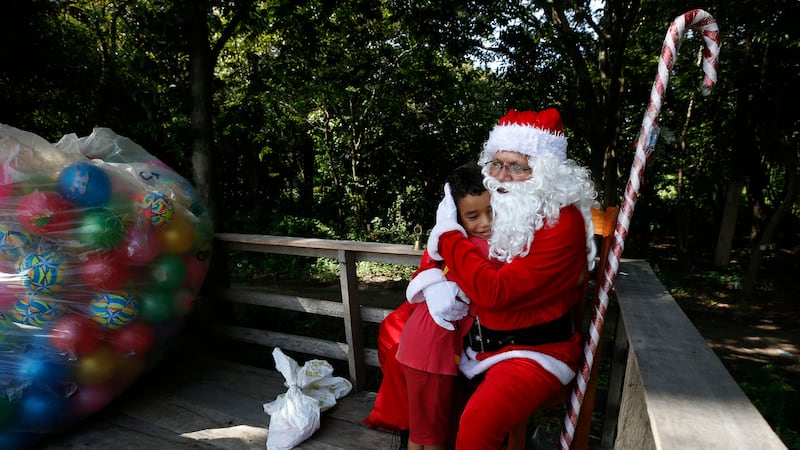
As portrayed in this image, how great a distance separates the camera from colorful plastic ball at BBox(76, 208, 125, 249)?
7.14 feet

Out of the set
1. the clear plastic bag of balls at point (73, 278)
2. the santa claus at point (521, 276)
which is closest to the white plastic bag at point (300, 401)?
the clear plastic bag of balls at point (73, 278)

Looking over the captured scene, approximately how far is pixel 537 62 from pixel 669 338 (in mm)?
6314

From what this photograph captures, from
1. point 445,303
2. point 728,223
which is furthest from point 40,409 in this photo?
point 728,223

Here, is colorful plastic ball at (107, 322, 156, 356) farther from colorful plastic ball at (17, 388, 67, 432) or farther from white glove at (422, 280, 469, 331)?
white glove at (422, 280, 469, 331)

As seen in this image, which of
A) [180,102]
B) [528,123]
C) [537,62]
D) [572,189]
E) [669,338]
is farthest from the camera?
[537,62]

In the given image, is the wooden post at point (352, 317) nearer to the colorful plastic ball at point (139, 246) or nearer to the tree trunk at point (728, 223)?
the colorful plastic ball at point (139, 246)

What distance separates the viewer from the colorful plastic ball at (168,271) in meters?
2.43

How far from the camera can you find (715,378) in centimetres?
104

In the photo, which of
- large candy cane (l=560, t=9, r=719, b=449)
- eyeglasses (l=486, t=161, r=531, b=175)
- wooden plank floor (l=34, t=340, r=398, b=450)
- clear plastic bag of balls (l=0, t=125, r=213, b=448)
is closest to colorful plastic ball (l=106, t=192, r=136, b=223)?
clear plastic bag of balls (l=0, t=125, r=213, b=448)

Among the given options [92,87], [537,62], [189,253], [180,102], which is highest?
[537,62]

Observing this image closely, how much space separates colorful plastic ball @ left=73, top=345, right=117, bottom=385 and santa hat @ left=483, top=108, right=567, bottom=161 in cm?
201

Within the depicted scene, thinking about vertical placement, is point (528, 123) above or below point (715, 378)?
above

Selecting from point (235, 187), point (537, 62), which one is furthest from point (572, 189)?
point (235, 187)

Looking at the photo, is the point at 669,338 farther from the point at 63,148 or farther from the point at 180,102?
the point at 180,102
